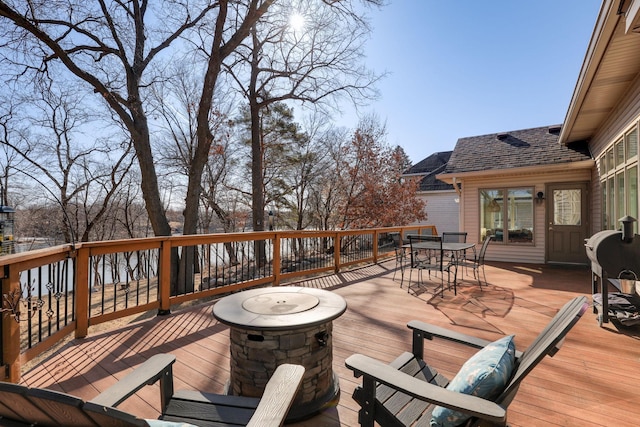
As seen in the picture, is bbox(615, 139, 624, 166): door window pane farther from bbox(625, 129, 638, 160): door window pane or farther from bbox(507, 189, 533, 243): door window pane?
bbox(507, 189, 533, 243): door window pane

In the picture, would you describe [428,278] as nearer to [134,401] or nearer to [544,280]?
[544,280]

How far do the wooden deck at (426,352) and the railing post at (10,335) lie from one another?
16cm

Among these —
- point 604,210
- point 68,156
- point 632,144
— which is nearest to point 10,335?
point 632,144

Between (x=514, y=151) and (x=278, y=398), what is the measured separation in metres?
9.63

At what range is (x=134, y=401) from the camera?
76.5 inches

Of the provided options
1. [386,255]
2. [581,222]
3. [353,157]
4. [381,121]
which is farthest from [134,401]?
[381,121]

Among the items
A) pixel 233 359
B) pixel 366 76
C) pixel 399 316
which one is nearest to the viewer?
pixel 233 359

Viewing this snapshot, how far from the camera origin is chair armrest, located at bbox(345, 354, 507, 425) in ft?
3.22

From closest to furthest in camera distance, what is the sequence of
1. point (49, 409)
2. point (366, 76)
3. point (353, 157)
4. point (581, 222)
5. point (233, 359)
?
point (49, 409), point (233, 359), point (581, 222), point (366, 76), point (353, 157)

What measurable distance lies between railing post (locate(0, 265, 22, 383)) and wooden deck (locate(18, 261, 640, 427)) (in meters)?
0.16

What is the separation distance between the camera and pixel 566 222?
7.34m

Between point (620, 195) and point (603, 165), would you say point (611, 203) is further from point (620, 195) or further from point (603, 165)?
point (603, 165)

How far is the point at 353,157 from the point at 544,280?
9.60 meters

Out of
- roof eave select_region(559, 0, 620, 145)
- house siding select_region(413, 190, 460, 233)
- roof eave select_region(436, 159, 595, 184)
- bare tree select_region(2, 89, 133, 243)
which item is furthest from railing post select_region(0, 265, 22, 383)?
house siding select_region(413, 190, 460, 233)
